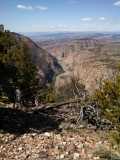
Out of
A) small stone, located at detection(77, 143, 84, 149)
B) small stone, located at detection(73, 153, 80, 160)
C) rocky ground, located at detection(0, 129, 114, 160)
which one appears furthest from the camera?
small stone, located at detection(77, 143, 84, 149)

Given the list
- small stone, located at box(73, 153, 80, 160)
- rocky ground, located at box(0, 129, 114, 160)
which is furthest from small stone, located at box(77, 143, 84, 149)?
small stone, located at box(73, 153, 80, 160)

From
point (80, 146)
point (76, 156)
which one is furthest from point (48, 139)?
point (76, 156)

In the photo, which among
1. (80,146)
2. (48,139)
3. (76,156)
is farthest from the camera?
(48,139)

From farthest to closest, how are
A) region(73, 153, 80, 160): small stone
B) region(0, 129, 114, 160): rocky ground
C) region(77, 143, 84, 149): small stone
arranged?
1. region(77, 143, 84, 149): small stone
2. region(0, 129, 114, 160): rocky ground
3. region(73, 153, 80, 160): small stone

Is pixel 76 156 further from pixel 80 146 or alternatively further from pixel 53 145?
pixel 53 145

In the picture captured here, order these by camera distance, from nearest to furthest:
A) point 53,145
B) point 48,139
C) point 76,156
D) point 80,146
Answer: point 76,156 < point 80,146 < point 53,145 < point 48,139

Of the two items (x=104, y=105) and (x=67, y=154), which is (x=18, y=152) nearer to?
(x=67, y=154)

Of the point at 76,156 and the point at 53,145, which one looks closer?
the point at 76,156

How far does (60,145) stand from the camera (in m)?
9.34

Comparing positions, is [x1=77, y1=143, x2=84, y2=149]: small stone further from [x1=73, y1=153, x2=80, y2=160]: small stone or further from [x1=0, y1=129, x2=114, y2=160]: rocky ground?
[x1=73, y1=153, x2=80, y2=160]: small stone

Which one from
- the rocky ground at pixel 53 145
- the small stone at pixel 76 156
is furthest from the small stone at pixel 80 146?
the small stone at pixel 76 156

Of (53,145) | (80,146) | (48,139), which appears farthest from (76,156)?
(48,139)

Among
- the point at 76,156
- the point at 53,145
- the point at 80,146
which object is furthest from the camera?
the point at 53,145

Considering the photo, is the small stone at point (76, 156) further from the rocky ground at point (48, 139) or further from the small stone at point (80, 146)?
the small stone at point (80, 146)
